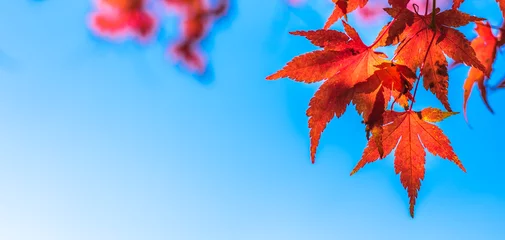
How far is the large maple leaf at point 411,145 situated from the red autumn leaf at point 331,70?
13cm

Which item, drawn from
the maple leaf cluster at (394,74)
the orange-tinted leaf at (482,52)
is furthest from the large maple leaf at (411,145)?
the orange-tinted leaf at (482,52)

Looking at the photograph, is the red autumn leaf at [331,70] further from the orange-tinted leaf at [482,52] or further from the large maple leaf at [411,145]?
the orange-tinted leaf at [482,52]

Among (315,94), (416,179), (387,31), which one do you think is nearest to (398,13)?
(387,31)

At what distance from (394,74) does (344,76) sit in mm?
89

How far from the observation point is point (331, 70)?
75 centimetres

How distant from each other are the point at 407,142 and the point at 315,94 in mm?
268

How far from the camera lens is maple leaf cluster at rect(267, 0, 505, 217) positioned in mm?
705

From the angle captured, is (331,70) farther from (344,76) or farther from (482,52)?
(482,52)

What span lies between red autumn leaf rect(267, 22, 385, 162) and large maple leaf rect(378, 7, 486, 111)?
0.05m

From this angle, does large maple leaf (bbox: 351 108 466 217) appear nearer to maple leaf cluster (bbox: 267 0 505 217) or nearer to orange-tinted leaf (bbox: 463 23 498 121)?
maple leaf cluster (bbox: 267 0 505 217)

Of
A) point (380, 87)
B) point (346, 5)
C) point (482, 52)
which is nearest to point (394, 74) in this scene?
point (380, 87)

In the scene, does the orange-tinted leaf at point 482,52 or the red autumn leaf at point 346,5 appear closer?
the red autumn leaf at point 346,5

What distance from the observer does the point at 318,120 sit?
708 millimetres

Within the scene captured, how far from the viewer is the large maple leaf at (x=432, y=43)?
703 mm
